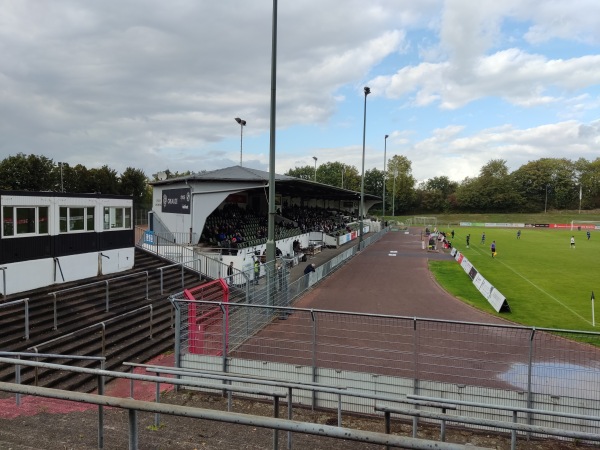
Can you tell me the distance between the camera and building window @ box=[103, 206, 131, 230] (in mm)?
18625

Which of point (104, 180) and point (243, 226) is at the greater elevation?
point (104, 180)

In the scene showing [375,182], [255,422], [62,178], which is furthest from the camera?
[375,182]

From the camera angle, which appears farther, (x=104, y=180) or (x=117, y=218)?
(x=104, y=180)

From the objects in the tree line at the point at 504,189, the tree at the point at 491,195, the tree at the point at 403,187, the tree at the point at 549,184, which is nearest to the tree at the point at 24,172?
the tree line at the point at 504,189

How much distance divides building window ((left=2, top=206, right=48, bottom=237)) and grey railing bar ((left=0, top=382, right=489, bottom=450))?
41.3ft

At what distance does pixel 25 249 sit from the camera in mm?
14375

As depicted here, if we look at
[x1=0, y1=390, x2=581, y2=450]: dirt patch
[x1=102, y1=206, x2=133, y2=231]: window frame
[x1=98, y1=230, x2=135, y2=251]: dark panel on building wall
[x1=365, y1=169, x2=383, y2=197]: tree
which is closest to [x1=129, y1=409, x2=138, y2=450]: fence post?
[x1=0, y1=390, x2=581, y2=450]: dirt patch

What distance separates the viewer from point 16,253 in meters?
14.0

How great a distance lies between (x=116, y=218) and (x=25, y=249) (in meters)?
5.00

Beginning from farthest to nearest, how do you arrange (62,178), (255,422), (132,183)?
(132,183) < (62,178) < (255,422)

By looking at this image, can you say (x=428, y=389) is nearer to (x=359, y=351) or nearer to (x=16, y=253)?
(x=359, y=351)

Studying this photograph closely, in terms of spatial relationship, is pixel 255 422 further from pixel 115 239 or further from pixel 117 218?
pixel 117 218

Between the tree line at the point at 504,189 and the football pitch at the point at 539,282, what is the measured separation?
82.0 meters

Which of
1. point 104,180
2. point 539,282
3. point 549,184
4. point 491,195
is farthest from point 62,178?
point 549,184
